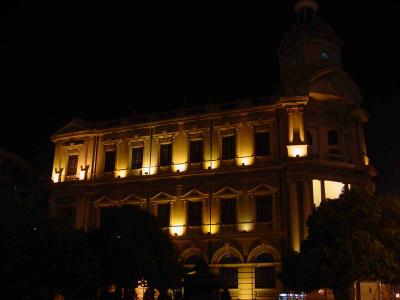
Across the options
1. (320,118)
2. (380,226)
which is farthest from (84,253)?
(320,118)

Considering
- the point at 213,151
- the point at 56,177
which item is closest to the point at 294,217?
the point at 213,151

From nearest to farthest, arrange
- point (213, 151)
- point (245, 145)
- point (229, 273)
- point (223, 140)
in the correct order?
point (229, 273) < point (245, 145) < point (213, 151) < point (223, 140)

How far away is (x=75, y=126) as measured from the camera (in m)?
42.2

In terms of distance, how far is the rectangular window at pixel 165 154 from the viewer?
38.4m

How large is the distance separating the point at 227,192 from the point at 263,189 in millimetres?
2662

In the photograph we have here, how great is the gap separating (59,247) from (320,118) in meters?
21.6

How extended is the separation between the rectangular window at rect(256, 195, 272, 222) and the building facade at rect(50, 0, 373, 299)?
7cm

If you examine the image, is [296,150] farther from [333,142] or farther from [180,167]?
[180,167]

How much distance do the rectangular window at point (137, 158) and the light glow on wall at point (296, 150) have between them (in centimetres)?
1222

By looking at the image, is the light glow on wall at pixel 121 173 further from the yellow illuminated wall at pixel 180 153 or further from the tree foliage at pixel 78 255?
the tree foliage at pixel 78 255

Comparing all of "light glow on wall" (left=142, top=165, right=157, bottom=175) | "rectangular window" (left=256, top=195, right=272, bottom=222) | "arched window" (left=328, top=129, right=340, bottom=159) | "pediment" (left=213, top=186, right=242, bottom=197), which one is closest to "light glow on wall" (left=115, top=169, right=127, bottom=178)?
"light glow on wall" (left=142, top=165, right=157, bottom=175)

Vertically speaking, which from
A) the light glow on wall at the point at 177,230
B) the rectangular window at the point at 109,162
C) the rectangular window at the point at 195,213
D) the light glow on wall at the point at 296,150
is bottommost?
the light glow on wall at the point at 177,230

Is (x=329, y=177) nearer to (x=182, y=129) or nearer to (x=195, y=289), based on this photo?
(x=182, y=129)

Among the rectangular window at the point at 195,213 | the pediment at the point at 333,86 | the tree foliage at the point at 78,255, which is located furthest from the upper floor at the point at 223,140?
the tree foliage at the point at 78,255
